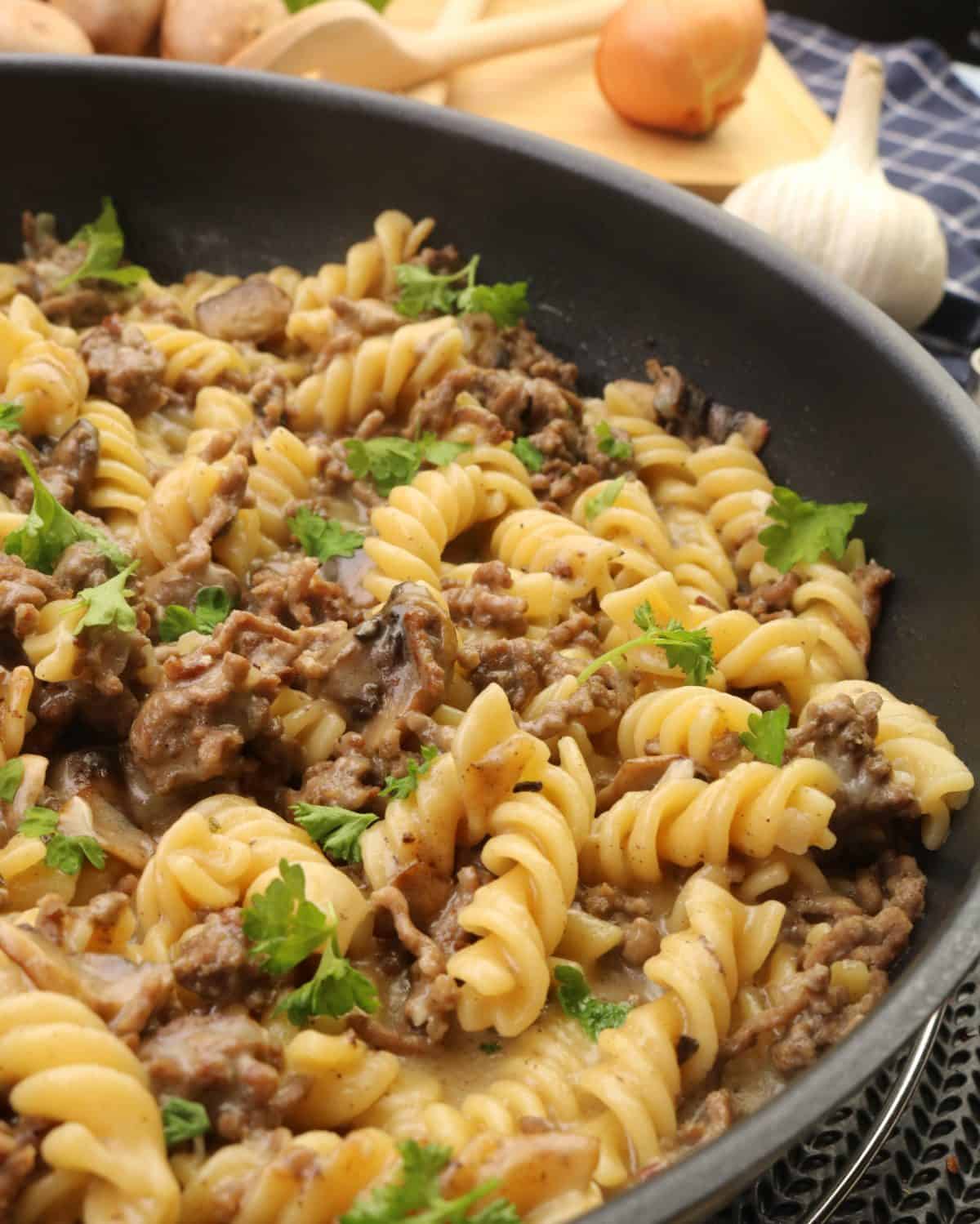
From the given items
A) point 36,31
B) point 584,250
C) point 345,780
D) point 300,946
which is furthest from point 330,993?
point 36,31

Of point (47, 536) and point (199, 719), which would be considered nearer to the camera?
point (199, 719)

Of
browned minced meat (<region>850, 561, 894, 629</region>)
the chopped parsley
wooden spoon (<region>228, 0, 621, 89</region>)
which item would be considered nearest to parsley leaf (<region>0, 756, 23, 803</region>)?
the chopped parsley

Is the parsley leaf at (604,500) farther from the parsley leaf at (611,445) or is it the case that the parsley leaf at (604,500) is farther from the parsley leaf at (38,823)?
the parsley leaf at (38,823)

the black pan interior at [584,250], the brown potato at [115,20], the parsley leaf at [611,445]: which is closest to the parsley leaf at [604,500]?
the parsley leaf at [611,445]

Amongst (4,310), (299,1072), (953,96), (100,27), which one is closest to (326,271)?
(4,310)

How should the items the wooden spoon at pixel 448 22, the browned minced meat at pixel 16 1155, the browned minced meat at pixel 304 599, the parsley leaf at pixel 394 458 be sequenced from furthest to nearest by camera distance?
1. the wooden spoon at pixel 448 22
2. the parsley leaf at pixel 394 458
3. the browned minced meat at pixel 304 599
4. the browned minced meat at pixel 16 1155

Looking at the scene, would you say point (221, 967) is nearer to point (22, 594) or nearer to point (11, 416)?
point (22, 594)
